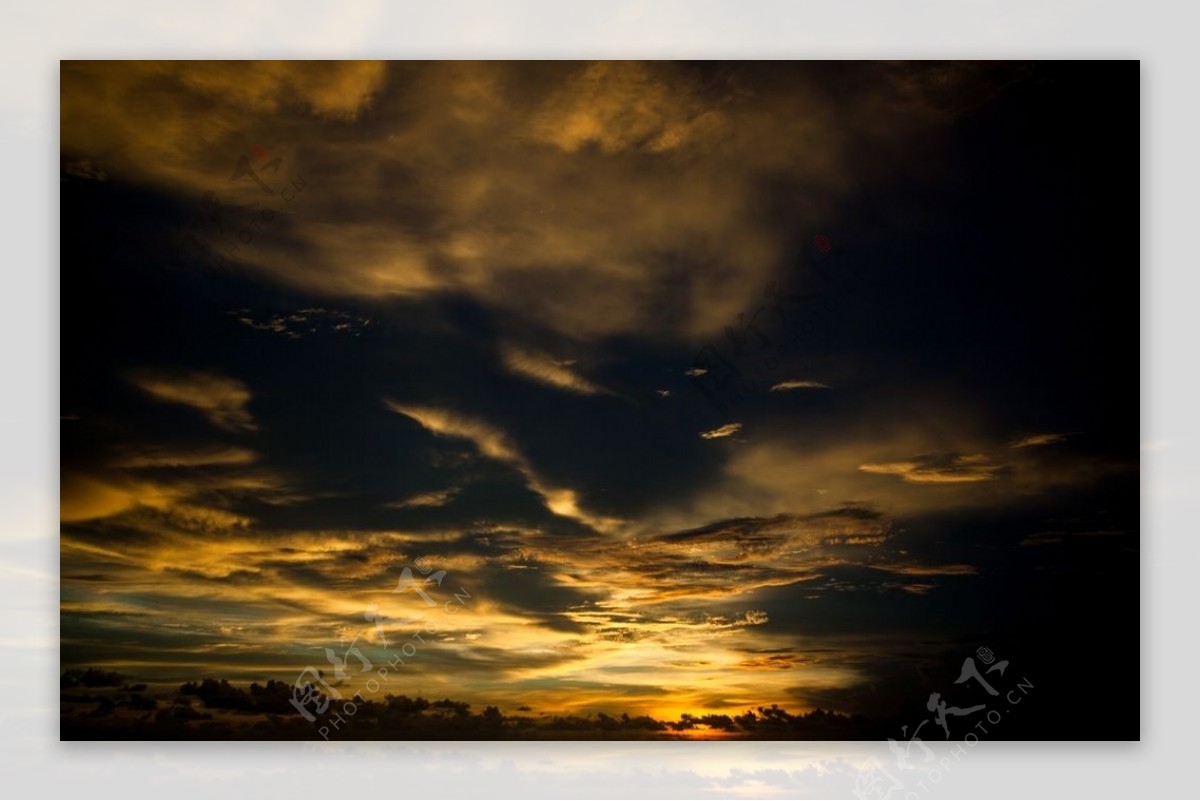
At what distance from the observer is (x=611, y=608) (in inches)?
125

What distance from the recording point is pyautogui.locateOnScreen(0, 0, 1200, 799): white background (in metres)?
3.15

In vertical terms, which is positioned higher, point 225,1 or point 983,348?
point 225,1

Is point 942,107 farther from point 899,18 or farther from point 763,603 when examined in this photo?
point 763,603

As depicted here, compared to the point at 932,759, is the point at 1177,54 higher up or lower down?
higher up

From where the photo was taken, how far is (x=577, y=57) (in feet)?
10.6

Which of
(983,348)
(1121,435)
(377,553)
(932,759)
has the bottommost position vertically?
(932,759)

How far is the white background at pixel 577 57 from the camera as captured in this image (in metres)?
3.15

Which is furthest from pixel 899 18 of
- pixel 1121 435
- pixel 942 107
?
pixel 1121 435

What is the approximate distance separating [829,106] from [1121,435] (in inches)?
50.5

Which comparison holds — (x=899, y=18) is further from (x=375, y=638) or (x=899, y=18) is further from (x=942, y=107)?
(x=375, y=638)

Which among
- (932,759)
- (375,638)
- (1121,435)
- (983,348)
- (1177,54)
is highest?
(1177,54)

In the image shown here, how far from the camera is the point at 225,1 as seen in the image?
324cm

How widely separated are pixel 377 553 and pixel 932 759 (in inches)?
66.8

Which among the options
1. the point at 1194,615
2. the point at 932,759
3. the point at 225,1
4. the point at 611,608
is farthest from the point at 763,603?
the point at 225,1
